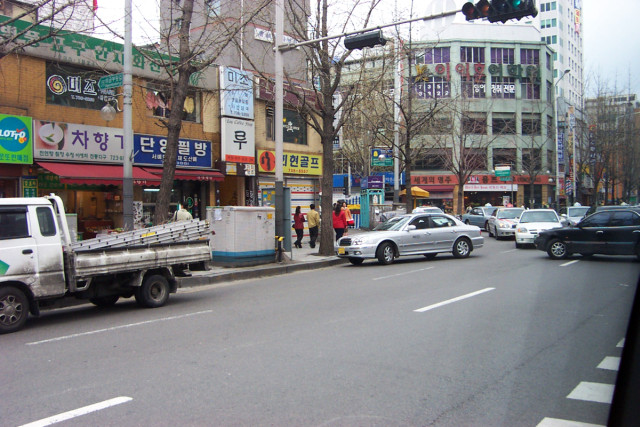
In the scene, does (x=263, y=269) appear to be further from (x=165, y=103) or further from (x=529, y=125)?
(x=529, y=125)

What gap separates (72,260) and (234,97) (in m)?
13.4

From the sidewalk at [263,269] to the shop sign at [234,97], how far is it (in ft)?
20.7

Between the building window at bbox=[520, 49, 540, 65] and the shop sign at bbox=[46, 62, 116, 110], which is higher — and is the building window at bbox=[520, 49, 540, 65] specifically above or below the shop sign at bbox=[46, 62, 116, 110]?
above

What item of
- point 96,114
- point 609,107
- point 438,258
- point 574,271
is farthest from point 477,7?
point 609,107

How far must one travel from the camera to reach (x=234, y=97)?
68.6ft

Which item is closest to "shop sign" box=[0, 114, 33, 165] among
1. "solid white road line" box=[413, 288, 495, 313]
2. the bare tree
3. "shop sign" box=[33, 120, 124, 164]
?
"shop sign" box=[33, 120, 124, 164]

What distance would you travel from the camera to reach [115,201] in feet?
58.6

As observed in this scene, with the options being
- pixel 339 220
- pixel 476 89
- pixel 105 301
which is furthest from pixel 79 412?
pixel 476 89

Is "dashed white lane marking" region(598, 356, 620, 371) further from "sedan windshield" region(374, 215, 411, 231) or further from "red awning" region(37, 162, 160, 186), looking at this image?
"red awning" region(37, 162, 160, 186)

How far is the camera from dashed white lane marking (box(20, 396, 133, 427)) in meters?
4.30

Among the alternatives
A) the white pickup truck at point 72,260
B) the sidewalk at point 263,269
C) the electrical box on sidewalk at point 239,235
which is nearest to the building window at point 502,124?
the sidewalk at point 263,269

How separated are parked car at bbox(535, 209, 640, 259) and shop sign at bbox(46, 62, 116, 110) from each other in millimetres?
13516

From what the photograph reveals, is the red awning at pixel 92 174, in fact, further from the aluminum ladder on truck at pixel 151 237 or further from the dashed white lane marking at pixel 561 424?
the dashed white lane marking at pixel 561 424

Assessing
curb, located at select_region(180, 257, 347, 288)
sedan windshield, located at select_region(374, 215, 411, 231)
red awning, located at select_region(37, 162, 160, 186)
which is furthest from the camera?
sedan windshield, located at select_region(374, 215, 411, 231)
